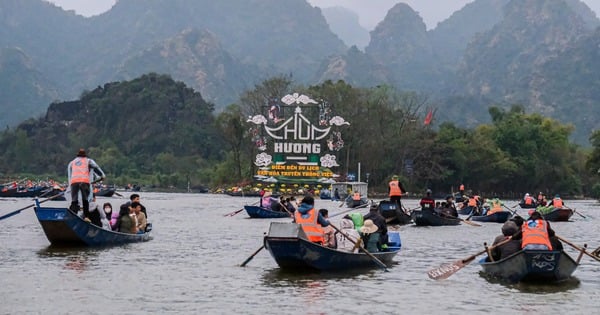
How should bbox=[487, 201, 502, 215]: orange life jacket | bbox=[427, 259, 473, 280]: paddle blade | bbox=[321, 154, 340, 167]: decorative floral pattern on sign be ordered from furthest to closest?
bbox=[321, 154, 340, 167]: decorative floral pattern on sign
bbox=[487, 201, 502, 215]: orange life jacket
bbox=[427, 259, 473, 280]: paddle blade

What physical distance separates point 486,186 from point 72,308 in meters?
101

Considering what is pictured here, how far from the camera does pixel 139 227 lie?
27.1 metres

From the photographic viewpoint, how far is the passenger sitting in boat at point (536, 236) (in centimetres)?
1759

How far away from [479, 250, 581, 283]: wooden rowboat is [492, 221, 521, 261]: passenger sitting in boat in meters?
0.35

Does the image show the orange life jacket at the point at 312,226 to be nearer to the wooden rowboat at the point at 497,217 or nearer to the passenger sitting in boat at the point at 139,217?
the passenger sitting in boat at the point at 139,217

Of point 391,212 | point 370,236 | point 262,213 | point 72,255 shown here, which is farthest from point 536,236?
point 262,213

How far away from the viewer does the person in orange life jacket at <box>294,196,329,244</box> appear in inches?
764

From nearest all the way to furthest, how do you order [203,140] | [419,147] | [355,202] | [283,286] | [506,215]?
[283,286]
[506,215]
[355,202]
[419,147]
[203,140]

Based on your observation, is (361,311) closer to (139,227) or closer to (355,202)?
(139,227)

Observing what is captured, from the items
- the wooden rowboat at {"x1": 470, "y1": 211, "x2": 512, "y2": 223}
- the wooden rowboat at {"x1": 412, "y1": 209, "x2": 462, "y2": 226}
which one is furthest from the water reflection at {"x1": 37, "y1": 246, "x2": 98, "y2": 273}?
the wooden rowboat at {"x1": 470, "y1": 211, "x2": 512, "y2": 223}

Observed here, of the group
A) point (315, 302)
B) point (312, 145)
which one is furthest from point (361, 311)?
point (312, 145)

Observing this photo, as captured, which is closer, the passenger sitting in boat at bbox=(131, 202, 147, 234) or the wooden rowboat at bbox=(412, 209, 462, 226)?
the passenger sitting in boat at bbox=(131, 202, 147, 234)

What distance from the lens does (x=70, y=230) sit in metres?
23.7

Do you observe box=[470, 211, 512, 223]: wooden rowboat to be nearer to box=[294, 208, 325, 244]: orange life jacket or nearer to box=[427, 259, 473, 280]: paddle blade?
box=[427, 259, 473, 280]: paddle blade
